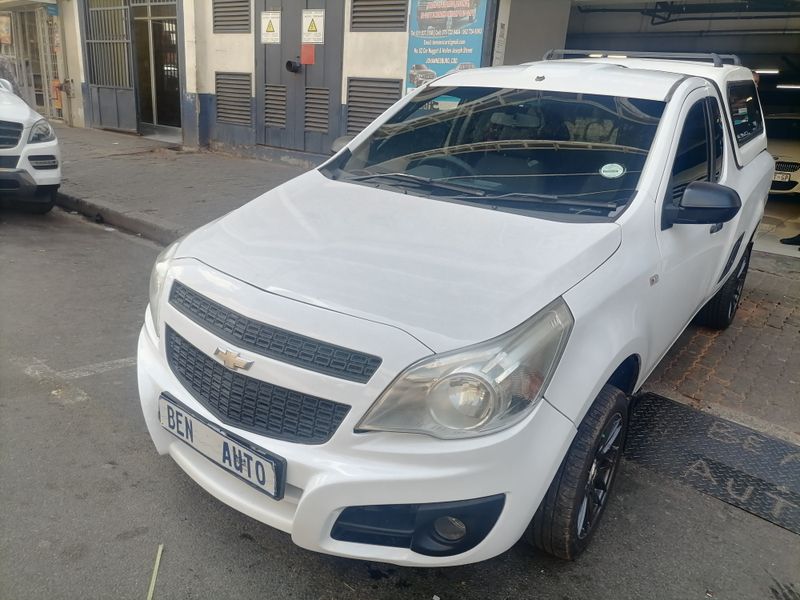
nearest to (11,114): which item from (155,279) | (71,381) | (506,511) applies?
(71,381)

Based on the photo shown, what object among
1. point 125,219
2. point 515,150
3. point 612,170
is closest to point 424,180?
point 515,150

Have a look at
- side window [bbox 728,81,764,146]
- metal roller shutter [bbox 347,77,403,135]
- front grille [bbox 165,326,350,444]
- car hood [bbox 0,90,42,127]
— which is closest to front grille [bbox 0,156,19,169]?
car hood [bbox 0,90,42,127]

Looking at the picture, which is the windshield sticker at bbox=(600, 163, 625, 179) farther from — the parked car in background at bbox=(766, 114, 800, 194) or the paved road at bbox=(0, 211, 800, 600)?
the parked car in background at bbox=(766, 114, 800, 194)

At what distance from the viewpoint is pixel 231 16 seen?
11.0 m

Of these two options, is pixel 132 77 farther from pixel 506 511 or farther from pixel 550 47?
pixel 506 511

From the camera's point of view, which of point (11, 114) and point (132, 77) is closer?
point (11, 114)

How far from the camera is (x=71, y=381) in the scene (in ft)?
11.5

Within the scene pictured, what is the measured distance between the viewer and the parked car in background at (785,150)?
8719 millimetres

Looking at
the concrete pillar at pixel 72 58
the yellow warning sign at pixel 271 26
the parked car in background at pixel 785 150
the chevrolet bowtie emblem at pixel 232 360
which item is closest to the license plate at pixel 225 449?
the chevrolet bowtie emblem at pixel 232 360

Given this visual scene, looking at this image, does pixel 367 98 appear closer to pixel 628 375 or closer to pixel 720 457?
pixel 720 457

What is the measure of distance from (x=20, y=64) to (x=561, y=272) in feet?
62.1

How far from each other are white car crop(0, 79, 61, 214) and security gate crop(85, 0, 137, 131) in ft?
22.8

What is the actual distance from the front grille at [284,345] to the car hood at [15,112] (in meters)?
5.65

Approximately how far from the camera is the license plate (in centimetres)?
196
